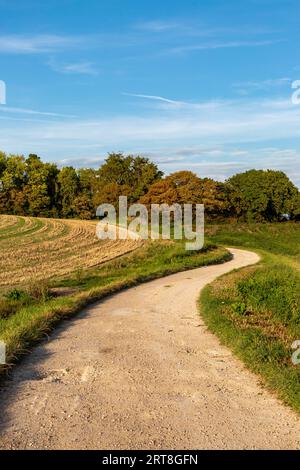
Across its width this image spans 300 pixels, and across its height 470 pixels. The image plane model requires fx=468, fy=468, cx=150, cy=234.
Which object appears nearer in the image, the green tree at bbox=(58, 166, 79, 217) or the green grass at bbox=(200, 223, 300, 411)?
the green grass at bbox=(200, 223, 300, 411)

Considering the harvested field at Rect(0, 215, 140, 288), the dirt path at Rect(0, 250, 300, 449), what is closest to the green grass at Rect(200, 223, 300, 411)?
the dirt path at Rect(0, 250, 300, 449)

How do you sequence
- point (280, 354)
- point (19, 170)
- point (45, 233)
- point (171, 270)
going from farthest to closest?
point (19, 170), point (45, 233), point (171, 270), point (280, 354)

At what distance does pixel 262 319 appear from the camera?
14.2 meters

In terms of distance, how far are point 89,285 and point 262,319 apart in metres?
10.0

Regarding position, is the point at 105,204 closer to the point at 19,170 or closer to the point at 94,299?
the point at 19,170

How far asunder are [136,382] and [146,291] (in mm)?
11364

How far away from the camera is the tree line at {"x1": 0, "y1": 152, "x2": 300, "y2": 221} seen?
75125 millimetres

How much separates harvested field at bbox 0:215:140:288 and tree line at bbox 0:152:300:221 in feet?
85.5

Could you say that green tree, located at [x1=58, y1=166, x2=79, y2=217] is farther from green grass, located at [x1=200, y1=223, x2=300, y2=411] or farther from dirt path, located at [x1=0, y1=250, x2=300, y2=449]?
dirt path, located at [x1=0, y1=250, x2=300, y2=449]

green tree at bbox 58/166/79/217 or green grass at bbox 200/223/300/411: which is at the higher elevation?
green tree at bbox 58/166/79/217

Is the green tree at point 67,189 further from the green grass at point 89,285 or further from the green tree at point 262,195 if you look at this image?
the green grass at point 89,285
